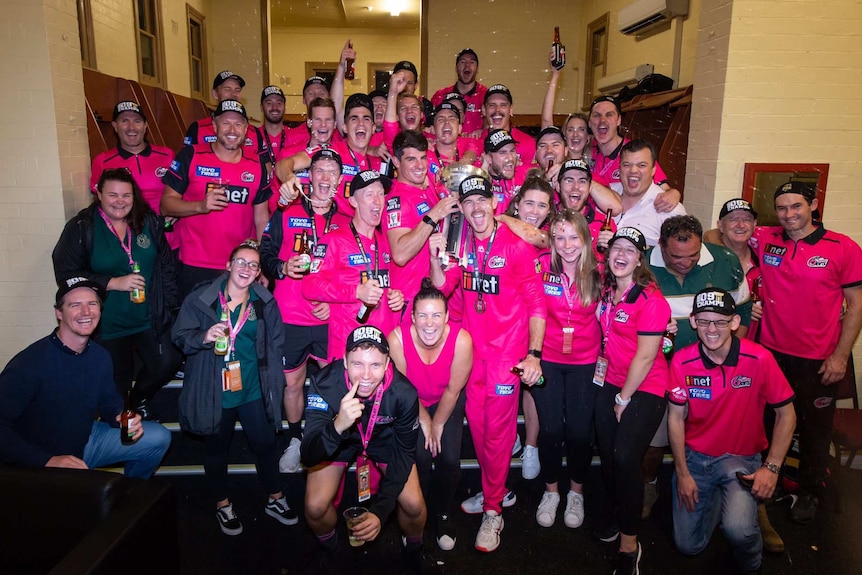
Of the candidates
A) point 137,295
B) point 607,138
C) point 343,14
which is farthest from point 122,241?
point 343,14

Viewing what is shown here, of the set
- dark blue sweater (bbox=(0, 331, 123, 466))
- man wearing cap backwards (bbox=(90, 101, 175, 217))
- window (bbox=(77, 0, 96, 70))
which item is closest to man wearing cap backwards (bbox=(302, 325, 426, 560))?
dark blue sweater (bbox=(0, 331, 123, 466))

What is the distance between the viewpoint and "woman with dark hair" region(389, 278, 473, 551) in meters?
3.41

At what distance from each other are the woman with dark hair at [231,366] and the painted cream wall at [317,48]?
41.1 ft

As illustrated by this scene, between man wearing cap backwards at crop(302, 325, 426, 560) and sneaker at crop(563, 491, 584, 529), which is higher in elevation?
man wearing cap backwards at crop(302, 325, 426, 560)

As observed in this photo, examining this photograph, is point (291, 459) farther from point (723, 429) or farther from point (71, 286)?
point (723, 429)

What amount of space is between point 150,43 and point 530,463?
356 inches

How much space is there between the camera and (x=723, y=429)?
3641 mm

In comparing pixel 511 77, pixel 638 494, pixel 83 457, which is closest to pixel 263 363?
pixel 83 457

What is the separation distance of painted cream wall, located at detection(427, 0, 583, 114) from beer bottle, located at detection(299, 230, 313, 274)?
868cm

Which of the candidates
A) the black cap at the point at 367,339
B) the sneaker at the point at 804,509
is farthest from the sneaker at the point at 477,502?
the sneaker at the point at 804,509

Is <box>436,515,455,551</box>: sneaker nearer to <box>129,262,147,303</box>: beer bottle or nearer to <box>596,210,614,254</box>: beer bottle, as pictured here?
<box>596,210,614,254</box>: beer bottle

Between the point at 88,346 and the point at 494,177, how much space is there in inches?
114

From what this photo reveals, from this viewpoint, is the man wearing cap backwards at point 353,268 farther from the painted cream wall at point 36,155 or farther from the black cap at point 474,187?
the painted cream wall at point 36,155

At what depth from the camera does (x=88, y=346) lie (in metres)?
3.51
